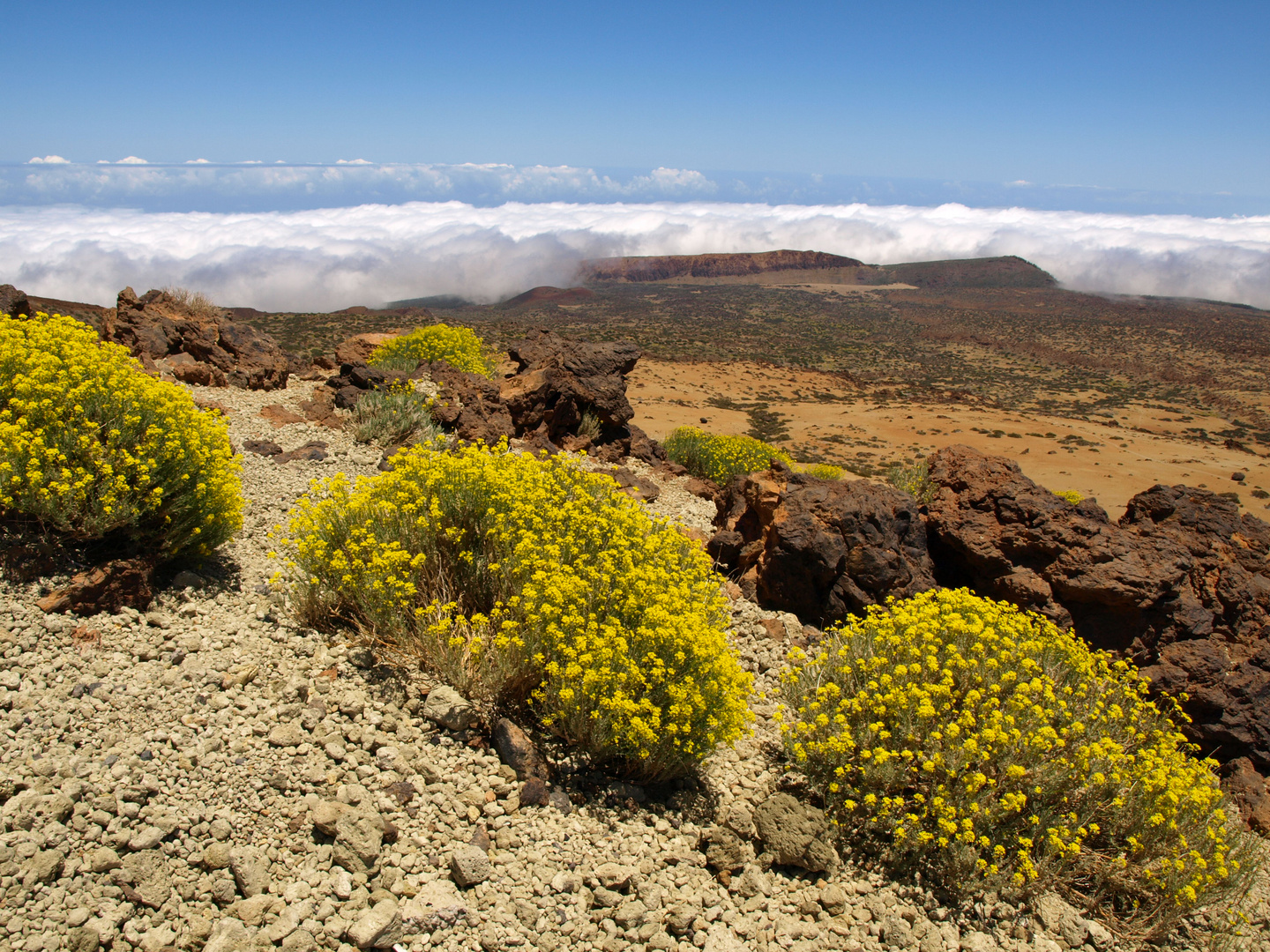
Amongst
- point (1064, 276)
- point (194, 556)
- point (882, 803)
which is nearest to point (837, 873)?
point (882, 803)

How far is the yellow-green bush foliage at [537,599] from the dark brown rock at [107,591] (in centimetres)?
87

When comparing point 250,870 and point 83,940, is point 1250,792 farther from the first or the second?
point 83,940

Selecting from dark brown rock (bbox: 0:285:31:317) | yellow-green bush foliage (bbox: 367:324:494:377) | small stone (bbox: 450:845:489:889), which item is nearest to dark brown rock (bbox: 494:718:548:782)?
small stone (bbox: 450:845:489:889)

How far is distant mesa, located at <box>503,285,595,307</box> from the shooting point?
3521 inches

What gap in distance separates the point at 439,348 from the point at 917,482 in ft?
30.7

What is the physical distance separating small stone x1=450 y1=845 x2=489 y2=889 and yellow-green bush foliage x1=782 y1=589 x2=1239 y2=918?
1.84m

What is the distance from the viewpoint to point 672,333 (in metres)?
60.4

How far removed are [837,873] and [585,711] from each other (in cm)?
158

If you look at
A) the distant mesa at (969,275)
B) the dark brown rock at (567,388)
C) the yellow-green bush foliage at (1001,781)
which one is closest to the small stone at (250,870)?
the yellow-green bush foliage at (1001,781)

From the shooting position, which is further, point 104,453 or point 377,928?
point 104,453

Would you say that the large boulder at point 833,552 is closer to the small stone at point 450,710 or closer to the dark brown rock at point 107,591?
the small stone at point 450,710

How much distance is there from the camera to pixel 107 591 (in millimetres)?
4172

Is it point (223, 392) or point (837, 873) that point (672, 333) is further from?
point (837, 873)

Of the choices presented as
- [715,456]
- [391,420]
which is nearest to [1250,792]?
[715,456]
